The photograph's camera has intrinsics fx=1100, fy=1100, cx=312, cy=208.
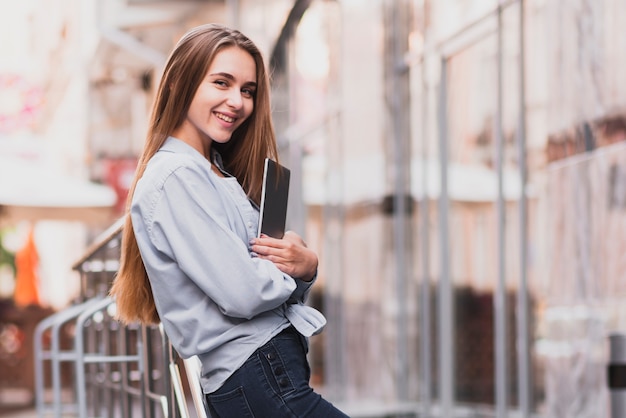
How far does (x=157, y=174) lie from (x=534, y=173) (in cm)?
394

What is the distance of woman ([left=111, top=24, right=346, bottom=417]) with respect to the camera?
2172mm

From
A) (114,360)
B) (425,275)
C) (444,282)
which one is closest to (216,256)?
(114,360)

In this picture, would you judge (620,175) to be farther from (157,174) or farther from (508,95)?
(157,174)

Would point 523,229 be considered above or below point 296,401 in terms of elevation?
above

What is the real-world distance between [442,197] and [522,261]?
1552 millimetres

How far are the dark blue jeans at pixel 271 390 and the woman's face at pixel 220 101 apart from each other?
1.58ft

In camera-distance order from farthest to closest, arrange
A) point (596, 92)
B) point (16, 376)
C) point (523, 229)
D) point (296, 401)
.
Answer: point (16, 376), point (523, 229), point (596, 92), point (296, 401)

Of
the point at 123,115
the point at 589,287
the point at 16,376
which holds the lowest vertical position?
the point at 16,376

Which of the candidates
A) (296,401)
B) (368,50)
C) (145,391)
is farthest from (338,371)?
(296,401)

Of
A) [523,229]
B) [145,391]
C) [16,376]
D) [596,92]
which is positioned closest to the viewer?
[145,391]

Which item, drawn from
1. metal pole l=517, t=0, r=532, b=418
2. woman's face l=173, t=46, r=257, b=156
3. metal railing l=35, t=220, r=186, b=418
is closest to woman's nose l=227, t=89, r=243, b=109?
woman's face l=173, t=46, r=257, b=156

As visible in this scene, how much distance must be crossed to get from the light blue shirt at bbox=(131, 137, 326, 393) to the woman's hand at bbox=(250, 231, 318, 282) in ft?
0.11

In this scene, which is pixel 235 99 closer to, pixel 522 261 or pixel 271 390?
pixel 271 390

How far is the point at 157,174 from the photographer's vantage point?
223 cm
